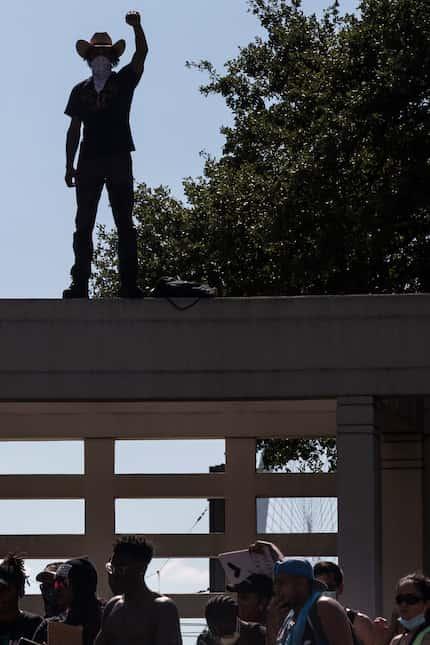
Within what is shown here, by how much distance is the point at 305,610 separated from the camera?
8.19 m

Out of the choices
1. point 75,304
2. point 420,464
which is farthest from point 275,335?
point 420,464

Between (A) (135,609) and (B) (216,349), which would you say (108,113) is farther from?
(A) (135,609)

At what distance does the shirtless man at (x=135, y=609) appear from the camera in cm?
862

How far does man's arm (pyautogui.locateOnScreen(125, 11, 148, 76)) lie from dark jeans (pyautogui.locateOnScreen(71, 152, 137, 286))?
0.91 m

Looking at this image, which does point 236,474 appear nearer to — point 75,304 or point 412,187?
point 75,304

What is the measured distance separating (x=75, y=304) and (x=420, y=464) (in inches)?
199

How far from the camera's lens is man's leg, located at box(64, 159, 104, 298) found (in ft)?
56.3

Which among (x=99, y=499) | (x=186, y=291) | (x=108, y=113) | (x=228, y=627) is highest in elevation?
(x=108, y=113)

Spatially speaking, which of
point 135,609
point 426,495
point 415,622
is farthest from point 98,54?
point 415,622

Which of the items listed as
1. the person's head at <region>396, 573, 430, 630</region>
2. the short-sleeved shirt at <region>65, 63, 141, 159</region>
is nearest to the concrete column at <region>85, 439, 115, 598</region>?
the short-sleeved shirt at <region>65, 63, 141, 159</region>

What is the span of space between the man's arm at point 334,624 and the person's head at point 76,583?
1.61 m

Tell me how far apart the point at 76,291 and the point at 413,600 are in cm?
848

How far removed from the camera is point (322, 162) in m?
33.7

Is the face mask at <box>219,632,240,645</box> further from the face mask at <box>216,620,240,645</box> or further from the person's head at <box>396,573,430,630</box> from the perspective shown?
the person's head at <box>396,573,430,630</box>
